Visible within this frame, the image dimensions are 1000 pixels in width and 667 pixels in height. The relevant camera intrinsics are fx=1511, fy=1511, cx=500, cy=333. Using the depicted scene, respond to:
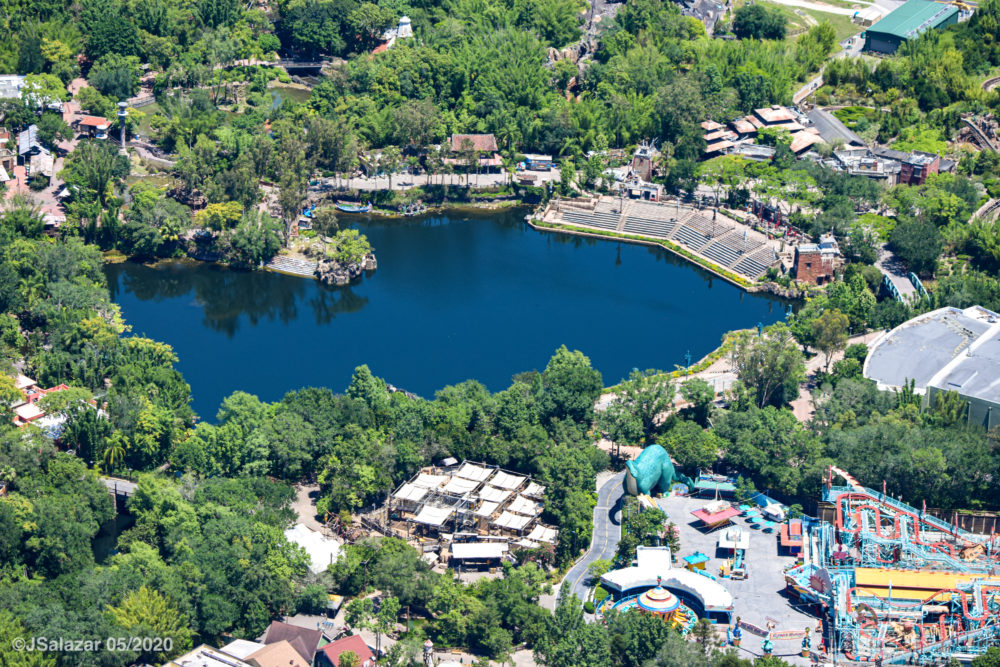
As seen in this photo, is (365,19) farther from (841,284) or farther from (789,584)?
(789,584)

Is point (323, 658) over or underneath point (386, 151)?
underneath

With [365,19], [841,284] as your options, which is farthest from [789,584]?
[365,19]

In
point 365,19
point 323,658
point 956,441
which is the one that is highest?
point 365,19

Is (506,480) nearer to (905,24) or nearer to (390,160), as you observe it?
(390,160)

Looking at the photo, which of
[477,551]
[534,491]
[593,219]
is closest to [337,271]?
[593,219]

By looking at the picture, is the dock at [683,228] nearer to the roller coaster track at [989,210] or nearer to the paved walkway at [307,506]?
the roller coaster track at [989,210]

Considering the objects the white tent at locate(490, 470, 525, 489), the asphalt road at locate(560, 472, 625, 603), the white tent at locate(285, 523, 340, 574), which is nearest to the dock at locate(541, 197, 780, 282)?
the asphalt road at locate(560, 472, 625, 603)

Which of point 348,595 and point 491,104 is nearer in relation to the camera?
point 348,595

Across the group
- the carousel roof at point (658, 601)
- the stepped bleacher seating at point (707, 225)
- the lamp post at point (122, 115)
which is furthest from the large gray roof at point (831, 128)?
the carousel roof at point (658, 601)
